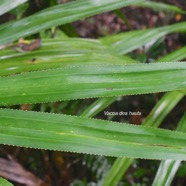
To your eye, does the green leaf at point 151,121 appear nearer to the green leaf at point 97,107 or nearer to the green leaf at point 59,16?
the green leaf at point 97,107

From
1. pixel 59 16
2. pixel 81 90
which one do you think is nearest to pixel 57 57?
pixel 59 16

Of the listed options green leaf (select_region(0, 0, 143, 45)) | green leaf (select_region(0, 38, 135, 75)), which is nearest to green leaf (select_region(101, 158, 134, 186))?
green leaf (select_region(0, 38, 135, 75))

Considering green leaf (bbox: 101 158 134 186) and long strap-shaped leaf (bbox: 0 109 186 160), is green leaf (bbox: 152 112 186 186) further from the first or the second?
long strap-shaped leaf (bbox: 0 109 186 160)

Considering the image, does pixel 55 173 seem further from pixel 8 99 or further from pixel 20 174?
pixel 8 99

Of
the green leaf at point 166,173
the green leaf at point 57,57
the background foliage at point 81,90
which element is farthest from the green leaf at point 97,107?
the green leaf at point 166,173

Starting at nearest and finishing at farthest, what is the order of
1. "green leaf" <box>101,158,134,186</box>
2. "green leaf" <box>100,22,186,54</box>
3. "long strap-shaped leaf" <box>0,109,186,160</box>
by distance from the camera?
"long strap-shaped leaf" <box>0,109,186,160</box> → "green leaf" <box>101,158,134,186</box> → "green leaf" <box>100,22,186,54</box>

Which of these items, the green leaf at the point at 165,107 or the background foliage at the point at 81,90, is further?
the green leaf at the point at 165,107

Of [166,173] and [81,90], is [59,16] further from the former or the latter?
[166,173]

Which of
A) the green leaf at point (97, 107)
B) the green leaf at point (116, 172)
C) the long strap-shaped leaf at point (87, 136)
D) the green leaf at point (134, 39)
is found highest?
the green leaf at point (134, 39)
